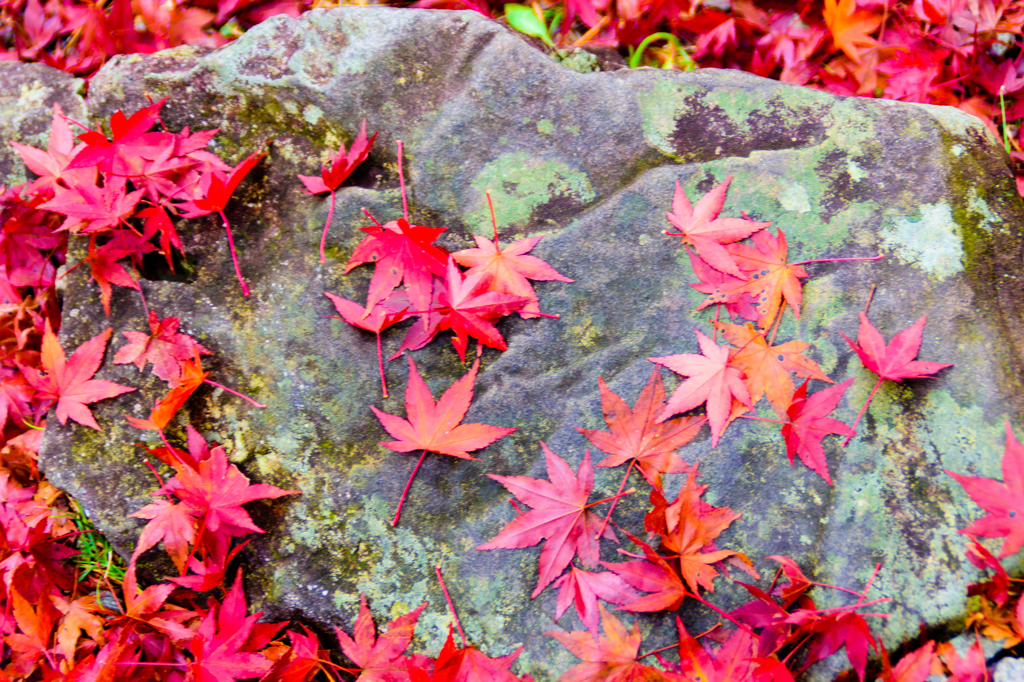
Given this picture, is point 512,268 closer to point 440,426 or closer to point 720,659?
point 440,426

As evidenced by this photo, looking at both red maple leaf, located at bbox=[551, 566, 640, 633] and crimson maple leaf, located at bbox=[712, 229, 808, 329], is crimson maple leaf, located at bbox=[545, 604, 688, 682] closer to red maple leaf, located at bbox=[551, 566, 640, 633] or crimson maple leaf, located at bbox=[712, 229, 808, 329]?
red maple leaf, located at bbox=[551, 566, 640, 633]

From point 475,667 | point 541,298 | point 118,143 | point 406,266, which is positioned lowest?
point 475,667

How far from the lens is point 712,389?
54.4 inches

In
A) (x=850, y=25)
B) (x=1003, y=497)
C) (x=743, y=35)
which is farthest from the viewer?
(x=743, y=35)

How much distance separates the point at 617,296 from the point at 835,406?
1.91ft

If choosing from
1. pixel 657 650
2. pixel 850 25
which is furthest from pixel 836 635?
pixel 850 25

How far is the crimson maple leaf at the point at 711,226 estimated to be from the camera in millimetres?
1467

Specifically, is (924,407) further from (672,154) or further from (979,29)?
(979,29)

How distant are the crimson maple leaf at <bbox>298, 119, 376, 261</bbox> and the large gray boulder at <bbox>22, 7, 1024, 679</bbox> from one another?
4cm

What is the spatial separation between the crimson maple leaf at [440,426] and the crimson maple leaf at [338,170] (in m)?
0.49

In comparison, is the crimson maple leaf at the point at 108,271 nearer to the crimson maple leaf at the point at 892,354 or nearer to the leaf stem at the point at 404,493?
the leaf stem at the point at 404,493

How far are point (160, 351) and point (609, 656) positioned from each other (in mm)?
1365

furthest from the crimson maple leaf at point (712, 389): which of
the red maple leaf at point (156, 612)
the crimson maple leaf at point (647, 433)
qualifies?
the red maple leaf at point (156, 612)

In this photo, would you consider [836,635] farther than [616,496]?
No
